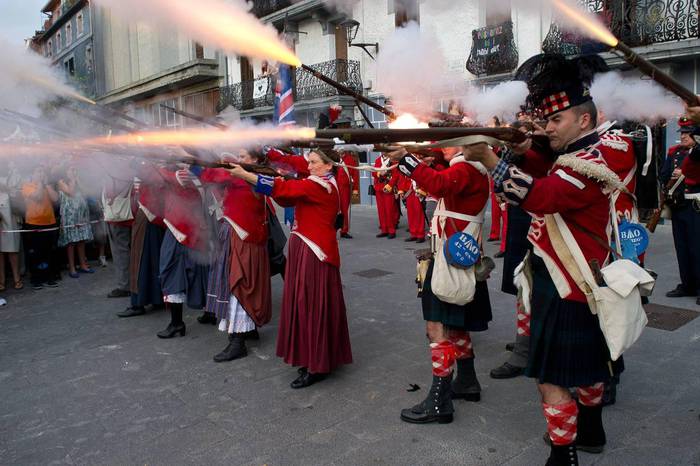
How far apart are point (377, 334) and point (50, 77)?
3.87 m

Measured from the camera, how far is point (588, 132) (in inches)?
114

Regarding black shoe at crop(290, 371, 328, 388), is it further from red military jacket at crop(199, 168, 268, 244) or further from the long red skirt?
red military jacket at crop(199, 168, 268, 244)

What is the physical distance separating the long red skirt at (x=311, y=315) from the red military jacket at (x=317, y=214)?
0.07 metres

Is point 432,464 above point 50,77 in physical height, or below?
below

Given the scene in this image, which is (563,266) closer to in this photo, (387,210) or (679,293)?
(679,293)

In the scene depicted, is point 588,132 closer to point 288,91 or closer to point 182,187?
point 182,187

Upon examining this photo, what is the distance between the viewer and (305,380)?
4535 mm

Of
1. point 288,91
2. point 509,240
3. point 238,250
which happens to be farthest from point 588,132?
point 288,91

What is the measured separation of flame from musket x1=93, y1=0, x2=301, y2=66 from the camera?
4.22 meters

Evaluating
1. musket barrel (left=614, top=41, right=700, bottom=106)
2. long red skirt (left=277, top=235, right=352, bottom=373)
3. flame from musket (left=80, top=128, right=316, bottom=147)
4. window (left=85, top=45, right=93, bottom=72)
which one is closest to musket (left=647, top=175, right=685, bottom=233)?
musket barrel (left=614, top=41, right=700, bottom=106)

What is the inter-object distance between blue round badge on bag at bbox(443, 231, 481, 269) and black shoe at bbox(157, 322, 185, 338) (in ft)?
11.5

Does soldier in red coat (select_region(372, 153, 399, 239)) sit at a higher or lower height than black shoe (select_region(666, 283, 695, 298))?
higher

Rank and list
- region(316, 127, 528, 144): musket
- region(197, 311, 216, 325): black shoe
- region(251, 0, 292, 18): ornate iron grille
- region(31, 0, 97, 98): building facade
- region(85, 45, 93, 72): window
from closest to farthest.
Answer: region(316, 127, 528, 144): musket
region(197, 311, 216, 325): black shoe
region(251, 0, 292, 18): ornate iron grille
region(31, 0, 97, 98): building facade
region(85, 45, 93, 72): window

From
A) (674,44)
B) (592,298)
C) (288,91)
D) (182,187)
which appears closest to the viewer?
(592,298)
